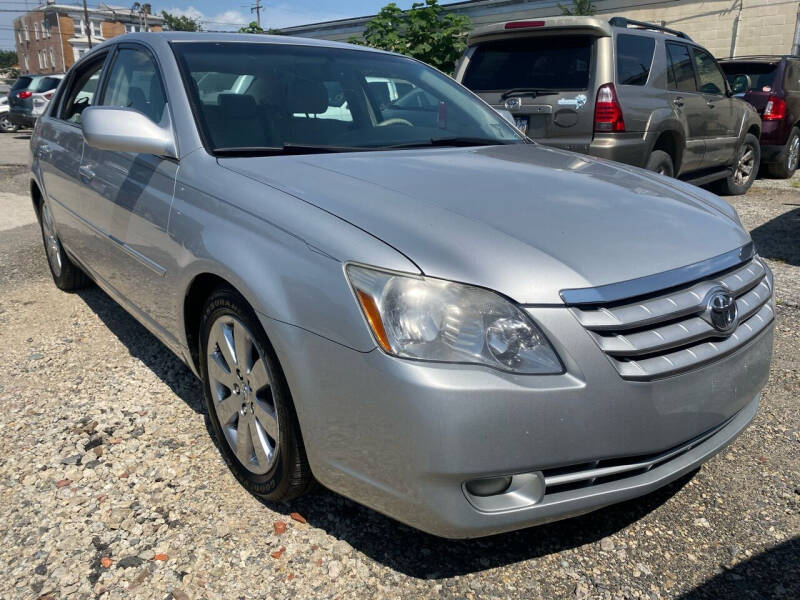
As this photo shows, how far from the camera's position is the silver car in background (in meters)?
1.71

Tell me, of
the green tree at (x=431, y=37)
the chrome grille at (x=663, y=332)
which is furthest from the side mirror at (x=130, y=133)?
the green tree at (x=431, y=37)

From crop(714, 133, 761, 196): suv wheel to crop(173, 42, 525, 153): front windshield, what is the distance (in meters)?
6.16

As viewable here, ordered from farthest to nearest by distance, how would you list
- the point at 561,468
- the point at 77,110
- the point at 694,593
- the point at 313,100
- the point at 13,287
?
the point at 13,287 < the point at 77,110 < the point at 313,100 < the point at 694,593 < the point at 561,468

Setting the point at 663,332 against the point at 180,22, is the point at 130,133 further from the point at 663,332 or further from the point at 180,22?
the point at 180,22

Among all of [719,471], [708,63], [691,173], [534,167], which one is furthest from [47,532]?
[708,63]

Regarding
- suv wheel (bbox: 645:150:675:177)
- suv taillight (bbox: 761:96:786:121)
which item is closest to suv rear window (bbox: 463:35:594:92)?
suv wheel (bbox: 645:150:675:177)

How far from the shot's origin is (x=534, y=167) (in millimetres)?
2678

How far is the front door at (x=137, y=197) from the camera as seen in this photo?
2678 mm

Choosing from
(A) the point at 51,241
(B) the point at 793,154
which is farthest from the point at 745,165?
(A) the point at 51,241

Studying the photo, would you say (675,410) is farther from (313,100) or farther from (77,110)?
(77,110)

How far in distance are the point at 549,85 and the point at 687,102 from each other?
71.7 inches

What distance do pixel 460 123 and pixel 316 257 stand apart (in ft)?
5.51

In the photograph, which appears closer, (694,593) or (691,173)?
(694,593)

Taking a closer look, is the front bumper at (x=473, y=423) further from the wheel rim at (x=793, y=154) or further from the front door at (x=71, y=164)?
the wheel rim at (x=793, y=154)
